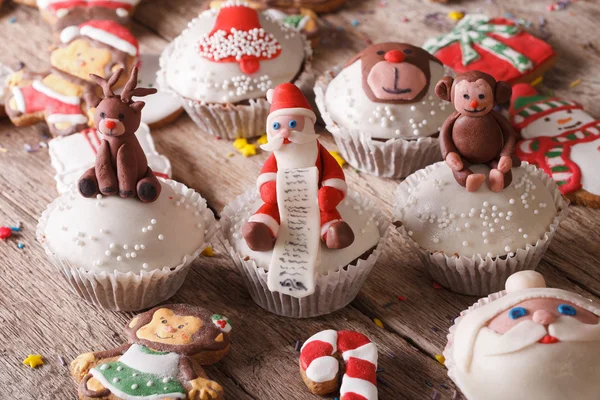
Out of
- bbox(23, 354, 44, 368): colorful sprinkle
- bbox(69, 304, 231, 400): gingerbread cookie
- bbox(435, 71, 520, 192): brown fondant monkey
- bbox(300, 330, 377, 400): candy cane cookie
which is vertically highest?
bbox(435, 71, 520, 192): brown fondant monkey

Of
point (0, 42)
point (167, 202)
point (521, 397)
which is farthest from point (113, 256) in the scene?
point (0, 42)

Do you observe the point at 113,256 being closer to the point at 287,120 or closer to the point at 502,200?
the point at 287,120

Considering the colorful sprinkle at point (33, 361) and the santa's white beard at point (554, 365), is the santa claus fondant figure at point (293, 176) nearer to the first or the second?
the santa's white beard at point (554, 365)

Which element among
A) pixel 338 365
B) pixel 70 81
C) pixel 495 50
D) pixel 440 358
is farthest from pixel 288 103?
pixel 495 50

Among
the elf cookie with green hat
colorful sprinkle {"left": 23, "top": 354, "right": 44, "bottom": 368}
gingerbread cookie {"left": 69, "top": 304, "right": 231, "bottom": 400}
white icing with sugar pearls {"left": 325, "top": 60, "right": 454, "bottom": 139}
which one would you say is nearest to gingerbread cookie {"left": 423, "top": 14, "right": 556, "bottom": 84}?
the elf cookie with green hat

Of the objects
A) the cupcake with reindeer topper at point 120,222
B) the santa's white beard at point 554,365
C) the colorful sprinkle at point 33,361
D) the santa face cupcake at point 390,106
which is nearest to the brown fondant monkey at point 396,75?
the santa face cupcake at point 390,106

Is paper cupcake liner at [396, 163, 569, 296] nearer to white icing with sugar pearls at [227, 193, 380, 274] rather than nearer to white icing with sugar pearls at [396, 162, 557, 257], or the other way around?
white icing with sugar pearls at [396, 162, 557, 257]

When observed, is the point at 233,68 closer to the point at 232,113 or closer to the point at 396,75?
the point at 232,113
